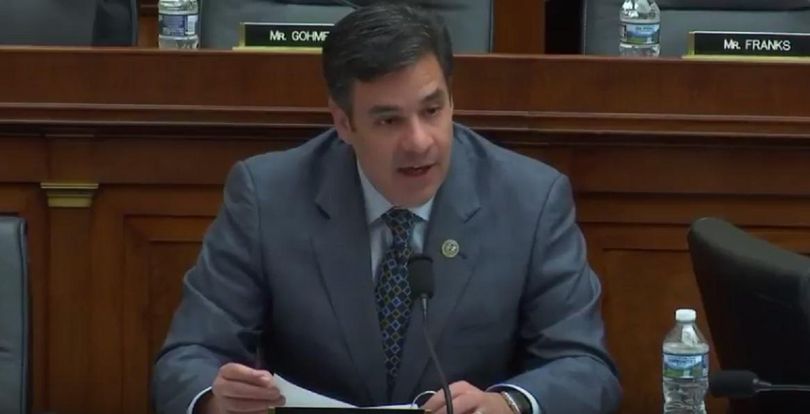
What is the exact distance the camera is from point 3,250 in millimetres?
2709

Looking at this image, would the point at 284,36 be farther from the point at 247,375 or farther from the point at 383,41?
the point at 247,375

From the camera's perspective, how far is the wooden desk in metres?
3.31

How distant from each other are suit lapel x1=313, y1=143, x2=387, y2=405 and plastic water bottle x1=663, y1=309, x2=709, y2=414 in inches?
22.0

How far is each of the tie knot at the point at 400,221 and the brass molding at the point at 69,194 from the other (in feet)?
2.83

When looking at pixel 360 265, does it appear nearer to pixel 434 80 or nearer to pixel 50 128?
pixel 434 80

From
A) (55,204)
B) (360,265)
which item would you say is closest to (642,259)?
(360,265)

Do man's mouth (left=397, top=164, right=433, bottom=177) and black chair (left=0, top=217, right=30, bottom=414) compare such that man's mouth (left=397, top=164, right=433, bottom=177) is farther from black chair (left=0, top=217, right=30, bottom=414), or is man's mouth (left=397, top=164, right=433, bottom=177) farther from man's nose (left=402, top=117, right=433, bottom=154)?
black chair (left=0, top=217, right=30, bottom=414)

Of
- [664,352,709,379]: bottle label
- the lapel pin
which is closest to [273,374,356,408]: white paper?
the lapel pin

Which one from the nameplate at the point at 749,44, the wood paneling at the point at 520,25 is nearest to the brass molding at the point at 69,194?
the nameplate at the point at 749,44

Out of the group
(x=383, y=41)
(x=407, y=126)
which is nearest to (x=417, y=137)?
(x=407, y=126)

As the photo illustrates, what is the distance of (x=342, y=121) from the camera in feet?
8.64

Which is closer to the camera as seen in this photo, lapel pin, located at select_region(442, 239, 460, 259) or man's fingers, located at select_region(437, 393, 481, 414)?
man's fingers, located at select_region(437, 393, 481, 414)

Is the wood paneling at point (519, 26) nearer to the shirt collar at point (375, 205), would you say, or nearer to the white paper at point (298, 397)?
the shirt collar at point (375, 205)

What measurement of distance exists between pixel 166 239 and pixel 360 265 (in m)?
0.77
